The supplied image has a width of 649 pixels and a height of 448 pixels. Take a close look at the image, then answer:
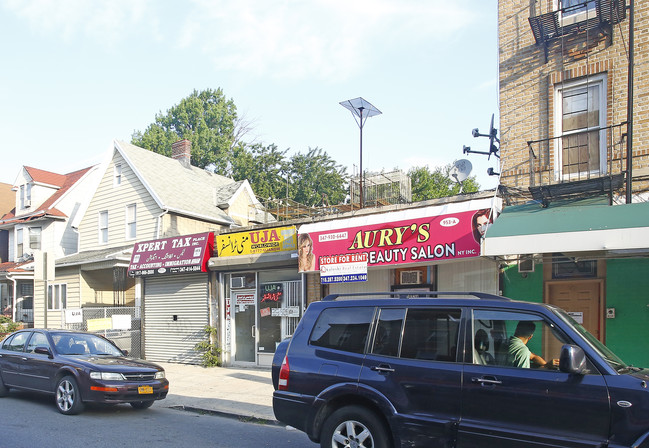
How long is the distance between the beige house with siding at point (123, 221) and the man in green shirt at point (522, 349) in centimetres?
1753

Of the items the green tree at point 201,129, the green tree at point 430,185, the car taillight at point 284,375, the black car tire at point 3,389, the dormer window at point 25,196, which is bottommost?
the black car tire at point 3,389

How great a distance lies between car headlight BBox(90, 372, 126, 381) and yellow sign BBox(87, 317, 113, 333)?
7.89 m

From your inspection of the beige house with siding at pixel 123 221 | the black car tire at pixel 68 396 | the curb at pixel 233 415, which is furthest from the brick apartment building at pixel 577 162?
the beige house with siding at pixel 123 221

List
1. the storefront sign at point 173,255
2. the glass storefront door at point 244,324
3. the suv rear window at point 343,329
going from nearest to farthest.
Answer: the suv rear window at point 343,329, the glass storefront door at point 244,324, the storefront sign at point 173,255

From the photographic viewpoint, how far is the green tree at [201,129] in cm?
4622

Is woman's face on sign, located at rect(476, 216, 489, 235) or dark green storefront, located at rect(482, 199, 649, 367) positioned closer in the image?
dark green storefront, located at rect(482, 199, 649, 367)

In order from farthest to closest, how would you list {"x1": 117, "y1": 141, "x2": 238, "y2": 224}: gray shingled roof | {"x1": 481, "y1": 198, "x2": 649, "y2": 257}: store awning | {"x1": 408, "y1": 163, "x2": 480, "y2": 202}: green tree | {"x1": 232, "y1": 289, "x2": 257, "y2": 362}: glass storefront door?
{"x1": 408, "y1": 163, "x2": 480, "y2": 202}: green tree
{"x1": 117, "y1": 141, "x2": 238, "y2": 224}: gray shingled roof
{"x1": 232, "y1": 289, "x2": 257, "y2": 362}: glass storefront door
{"x1": 481, "y1": 198, "x2": 649, "y2": 257}: store awning

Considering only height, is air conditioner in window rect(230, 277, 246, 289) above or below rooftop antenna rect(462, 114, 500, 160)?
below

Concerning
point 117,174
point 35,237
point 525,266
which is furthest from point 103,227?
point 525,266

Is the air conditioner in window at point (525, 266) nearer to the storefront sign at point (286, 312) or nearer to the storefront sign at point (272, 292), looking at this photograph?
the storefront sign at point (286, 312)

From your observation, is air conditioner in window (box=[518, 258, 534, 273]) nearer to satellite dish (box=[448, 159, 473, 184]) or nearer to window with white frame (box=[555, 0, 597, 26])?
satellite dish (box=[448, 159, 473, 184])

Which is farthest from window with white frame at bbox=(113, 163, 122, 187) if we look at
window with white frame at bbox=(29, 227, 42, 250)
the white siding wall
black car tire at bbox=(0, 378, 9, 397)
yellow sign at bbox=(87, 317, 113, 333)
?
black car tire at bbox=(0, 378, 9, 397)

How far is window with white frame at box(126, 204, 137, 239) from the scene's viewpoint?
74.9 feet

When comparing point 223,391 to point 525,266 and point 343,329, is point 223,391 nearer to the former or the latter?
point 343,329
